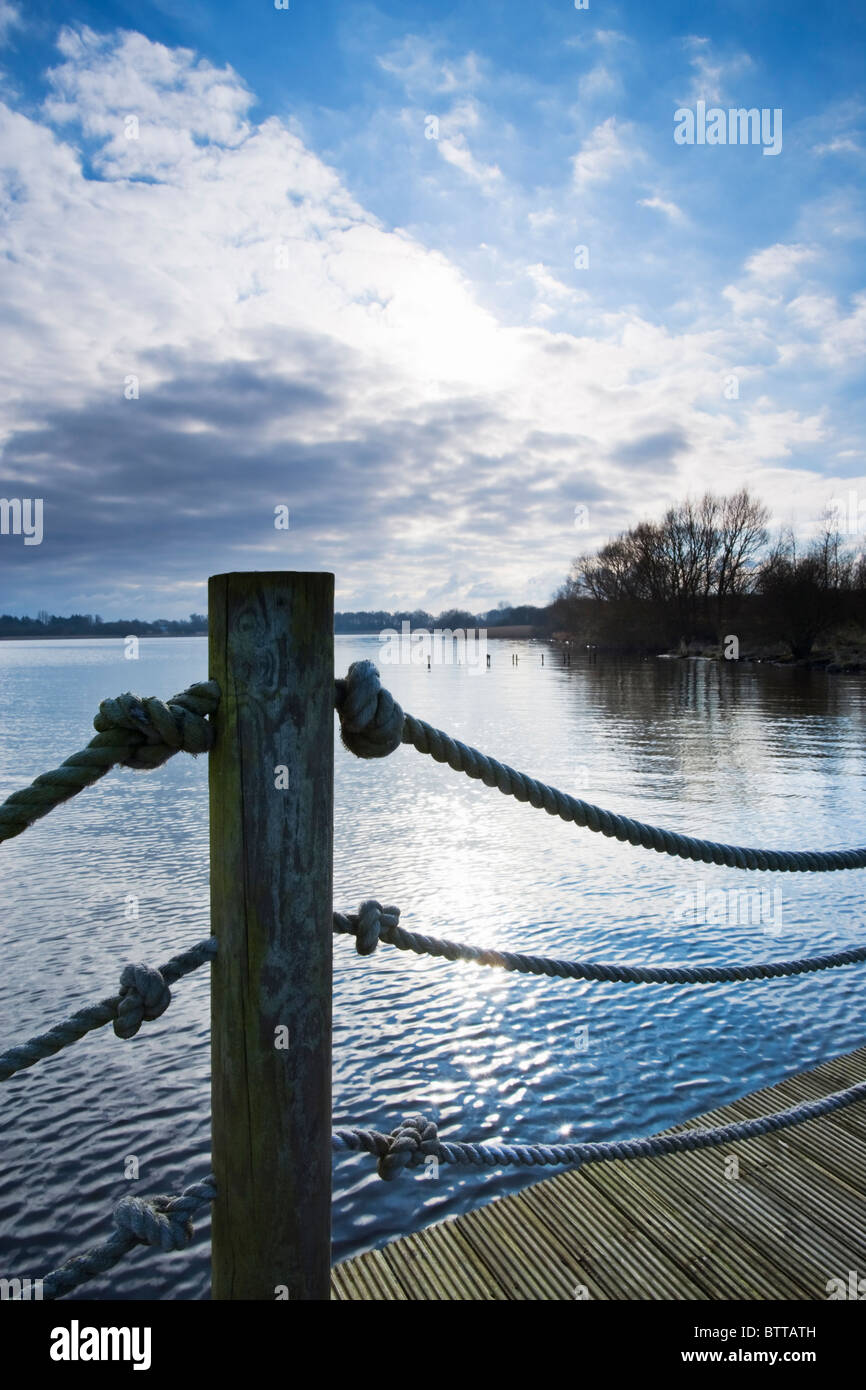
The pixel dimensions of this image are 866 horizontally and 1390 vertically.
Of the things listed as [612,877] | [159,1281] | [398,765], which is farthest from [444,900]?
[398,765]

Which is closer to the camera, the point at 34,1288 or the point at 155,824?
the point at 34,1288

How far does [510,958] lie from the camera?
8.01 ft

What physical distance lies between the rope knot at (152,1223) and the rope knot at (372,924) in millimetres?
637

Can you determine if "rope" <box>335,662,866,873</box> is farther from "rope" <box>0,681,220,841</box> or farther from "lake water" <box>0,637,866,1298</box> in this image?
"lake water" <box>0,637,866,1298</box>

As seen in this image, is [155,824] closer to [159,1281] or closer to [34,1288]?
[159,1281]

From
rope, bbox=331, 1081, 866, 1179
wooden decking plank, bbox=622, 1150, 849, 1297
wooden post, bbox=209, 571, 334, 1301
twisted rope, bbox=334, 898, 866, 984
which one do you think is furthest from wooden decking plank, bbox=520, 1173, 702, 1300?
wooden post, bbox=209, 571, 334, 1301

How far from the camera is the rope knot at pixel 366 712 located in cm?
162

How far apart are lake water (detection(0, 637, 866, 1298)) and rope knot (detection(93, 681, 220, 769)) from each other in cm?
476

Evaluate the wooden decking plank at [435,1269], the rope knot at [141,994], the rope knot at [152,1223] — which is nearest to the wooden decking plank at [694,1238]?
the wooden decking plank at [435,1269]

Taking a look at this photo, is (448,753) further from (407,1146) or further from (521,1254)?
(521,1254)

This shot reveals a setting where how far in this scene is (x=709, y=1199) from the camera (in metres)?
3.76

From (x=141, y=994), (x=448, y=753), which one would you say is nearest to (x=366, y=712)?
(x=448, y=753)

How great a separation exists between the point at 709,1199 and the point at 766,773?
1992cm

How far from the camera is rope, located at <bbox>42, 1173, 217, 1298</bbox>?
60.7 inches
